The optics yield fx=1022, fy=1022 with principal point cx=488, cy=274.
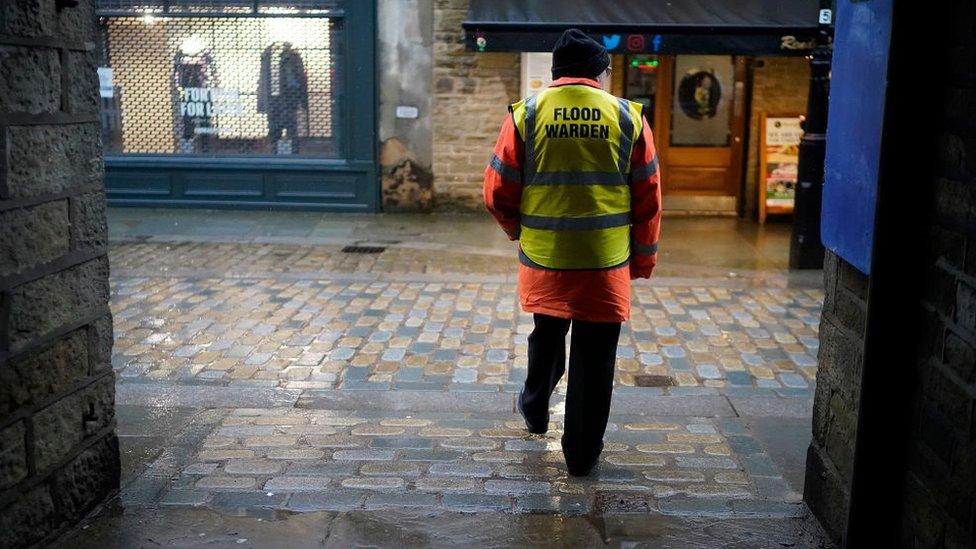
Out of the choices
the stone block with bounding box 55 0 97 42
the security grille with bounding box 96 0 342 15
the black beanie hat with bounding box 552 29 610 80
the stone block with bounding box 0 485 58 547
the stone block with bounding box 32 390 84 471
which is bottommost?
the stone block with bounding box 0 485 58 547

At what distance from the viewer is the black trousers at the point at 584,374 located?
4.26m

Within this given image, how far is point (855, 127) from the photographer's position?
3.39 m

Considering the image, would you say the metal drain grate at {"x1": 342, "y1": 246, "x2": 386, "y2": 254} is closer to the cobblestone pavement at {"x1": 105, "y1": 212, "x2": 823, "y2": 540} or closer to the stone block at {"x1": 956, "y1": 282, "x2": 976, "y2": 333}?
the cobblestone pavement at {"x1": 105, "y1": 212, "x2": 823, "y2": 540}

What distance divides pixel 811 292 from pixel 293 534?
231 inches

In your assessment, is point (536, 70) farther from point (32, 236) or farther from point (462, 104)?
point (32, 236)

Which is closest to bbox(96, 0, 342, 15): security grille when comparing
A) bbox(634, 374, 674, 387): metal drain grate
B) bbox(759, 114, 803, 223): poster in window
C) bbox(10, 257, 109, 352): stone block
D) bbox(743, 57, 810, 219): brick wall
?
bbox(743, 57, 810, 219): brick wall

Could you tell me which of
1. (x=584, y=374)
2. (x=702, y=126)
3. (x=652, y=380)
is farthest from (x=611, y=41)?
(x=584, y=374)

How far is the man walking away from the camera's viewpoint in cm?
411

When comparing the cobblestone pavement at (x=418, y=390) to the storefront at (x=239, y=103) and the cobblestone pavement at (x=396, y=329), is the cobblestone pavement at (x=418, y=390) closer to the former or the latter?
the cobblestone pavement at (x=396, y=329)

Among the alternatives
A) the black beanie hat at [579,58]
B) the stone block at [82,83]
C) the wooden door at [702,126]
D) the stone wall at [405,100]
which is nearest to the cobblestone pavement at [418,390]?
the stone block at [82,83]

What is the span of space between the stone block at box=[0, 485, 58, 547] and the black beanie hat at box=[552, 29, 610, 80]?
2528 mm

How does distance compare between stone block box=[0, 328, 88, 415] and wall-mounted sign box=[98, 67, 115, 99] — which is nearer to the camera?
stone block box=[0, 328, 88, 415]

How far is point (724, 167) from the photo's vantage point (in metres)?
13.4

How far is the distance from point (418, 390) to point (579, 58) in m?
2.31
